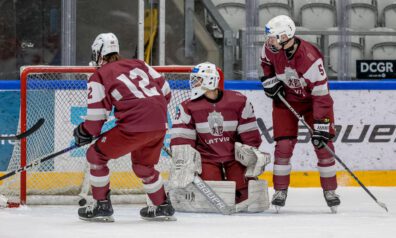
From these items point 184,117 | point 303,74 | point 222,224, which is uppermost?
point 303,74

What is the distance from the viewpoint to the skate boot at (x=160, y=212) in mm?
5379

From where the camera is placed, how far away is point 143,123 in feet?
16.9

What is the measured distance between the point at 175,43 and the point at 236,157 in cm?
193

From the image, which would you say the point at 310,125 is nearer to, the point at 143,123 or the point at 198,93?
the point at 198,93

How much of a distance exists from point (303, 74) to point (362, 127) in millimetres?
1623

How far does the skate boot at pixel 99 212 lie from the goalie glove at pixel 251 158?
935 millimetres

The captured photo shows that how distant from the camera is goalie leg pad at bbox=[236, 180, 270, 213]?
5.90m

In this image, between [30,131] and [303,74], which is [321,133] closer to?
[303,74]

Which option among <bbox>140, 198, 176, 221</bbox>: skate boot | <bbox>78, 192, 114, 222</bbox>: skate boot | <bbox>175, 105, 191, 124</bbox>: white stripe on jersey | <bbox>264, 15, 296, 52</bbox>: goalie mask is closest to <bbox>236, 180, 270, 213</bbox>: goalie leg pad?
<bbox>175, 105, 191, 124</bbox>: white stripe on jersey

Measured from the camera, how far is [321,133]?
5.86 m

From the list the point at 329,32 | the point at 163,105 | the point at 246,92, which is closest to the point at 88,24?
the point at 246,92

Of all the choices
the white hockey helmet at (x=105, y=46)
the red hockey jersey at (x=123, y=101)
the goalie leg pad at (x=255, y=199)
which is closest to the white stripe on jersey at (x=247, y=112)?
the goalie leg pad at (x=255, y=199)

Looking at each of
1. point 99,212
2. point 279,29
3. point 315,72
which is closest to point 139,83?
point 99,212

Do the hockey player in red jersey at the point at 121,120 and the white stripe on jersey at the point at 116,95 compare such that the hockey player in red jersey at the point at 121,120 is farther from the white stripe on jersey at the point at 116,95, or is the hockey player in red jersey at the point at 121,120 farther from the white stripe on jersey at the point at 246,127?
the white stripe on jersey at the point at 246,127
